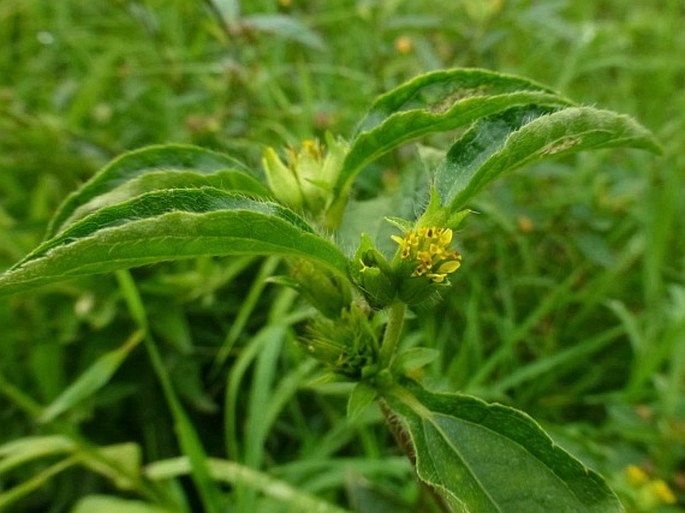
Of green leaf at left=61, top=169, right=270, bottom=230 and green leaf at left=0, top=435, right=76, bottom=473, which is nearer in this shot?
green leaf at left=61, top=169, right=270, bottom=230

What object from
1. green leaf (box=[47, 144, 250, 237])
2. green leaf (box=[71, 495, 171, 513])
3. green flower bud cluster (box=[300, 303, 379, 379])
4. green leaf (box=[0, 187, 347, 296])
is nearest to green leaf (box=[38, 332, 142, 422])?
green leaf (box=[71, 495, 171, 513])

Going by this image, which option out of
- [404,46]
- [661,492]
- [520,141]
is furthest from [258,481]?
[404,46]

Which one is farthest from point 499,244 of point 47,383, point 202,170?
point 202,170

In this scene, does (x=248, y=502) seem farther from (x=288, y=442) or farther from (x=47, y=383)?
(x=47, y=383)

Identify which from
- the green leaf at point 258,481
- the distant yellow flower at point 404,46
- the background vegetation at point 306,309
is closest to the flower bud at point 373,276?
the background vegetation at point 306,309

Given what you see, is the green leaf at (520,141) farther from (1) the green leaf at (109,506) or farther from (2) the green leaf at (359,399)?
(1) the green leaf at (109,506)

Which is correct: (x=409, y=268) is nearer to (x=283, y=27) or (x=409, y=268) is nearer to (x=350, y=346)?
(x=350, y=346)

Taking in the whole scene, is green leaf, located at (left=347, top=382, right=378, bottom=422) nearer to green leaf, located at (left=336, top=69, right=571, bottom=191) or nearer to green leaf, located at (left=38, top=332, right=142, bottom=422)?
green leaf, located at (left=336, top=69, right=571, bottom=191)
